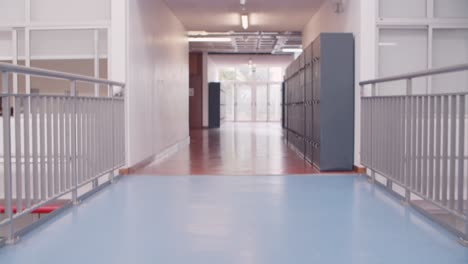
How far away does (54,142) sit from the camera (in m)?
3.86

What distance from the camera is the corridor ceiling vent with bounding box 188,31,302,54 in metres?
14.3

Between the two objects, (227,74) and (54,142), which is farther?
(227,74)

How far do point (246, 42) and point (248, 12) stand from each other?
6612mm

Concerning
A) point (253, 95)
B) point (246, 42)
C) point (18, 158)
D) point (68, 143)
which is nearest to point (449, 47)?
point (68, 143)

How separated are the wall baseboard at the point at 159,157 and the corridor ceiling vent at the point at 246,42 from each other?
4019 millimetres

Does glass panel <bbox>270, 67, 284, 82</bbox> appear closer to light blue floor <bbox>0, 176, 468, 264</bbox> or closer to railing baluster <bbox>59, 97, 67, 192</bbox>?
light blue floor <bbox>0, 176, 468, 264</bbox>

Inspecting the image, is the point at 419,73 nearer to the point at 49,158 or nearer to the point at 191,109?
the point at 49,158

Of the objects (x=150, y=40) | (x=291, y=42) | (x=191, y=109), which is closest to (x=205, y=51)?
(x=191, y=109)

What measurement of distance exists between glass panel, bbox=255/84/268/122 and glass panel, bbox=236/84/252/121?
Answer: 44 centimetres

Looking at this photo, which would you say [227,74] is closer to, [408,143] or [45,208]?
[45,208]

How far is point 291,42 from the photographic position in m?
16.8

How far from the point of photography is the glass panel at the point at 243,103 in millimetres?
29672

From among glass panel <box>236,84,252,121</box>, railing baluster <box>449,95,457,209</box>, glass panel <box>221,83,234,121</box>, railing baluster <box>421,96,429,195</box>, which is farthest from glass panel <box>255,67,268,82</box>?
railing baluster <box>449,95,457,209</box>

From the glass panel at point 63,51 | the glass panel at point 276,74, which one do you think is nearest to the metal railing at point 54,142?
the glass panel at point 63,51
